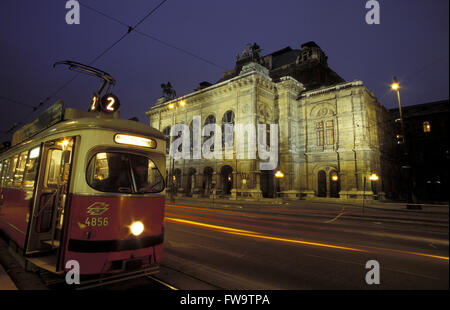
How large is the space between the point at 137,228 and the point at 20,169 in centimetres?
412

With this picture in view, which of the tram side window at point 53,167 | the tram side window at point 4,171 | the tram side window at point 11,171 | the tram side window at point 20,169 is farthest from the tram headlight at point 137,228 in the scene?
the tram side window at point 4,171

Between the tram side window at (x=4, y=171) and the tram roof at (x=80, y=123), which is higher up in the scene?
the tram roof at (x=80, y=123)

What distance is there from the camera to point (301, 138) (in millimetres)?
32656

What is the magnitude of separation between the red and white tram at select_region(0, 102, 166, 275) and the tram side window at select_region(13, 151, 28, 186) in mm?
544

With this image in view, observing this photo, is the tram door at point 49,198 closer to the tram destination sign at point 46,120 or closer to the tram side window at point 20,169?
the tram destination sign at point 46,120

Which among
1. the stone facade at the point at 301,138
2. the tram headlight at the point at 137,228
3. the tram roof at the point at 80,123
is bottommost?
the tram headlight at the point at 137,228

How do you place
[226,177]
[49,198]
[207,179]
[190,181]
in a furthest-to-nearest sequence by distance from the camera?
[190,181] → [226,177] → [207,179] → [49,198]

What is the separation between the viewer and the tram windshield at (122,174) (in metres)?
4.21

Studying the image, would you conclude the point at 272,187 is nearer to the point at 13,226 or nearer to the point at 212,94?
the point at 212,94

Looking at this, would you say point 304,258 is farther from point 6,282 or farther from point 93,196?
point 6,282

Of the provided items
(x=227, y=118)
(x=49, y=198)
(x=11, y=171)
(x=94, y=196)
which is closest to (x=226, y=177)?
(x=227, y=118)

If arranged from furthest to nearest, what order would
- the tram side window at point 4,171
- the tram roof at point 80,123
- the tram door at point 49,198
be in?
the tram side window at point 4,171, the tram door at point 49,198, the tram roof at point 80,123

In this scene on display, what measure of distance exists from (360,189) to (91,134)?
28.3 meters

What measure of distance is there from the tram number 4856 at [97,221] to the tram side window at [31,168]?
2158mm
